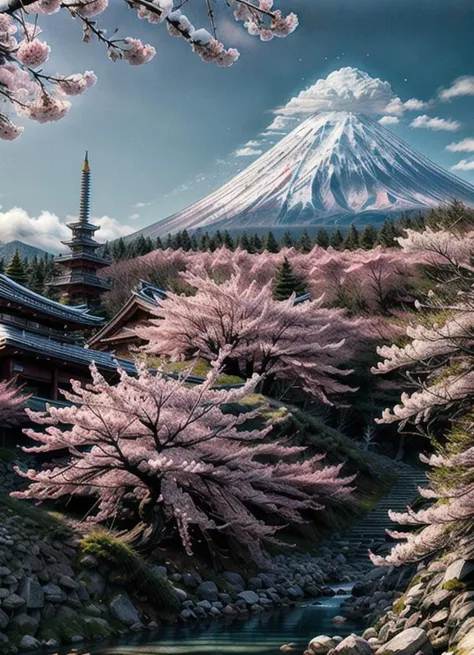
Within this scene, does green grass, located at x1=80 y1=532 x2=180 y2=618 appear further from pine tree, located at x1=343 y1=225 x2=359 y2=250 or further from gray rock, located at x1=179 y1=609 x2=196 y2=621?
pine tree, located at x1=343 y1=225 x2=359 y2=250

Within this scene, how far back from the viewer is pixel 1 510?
→ 1098 cm

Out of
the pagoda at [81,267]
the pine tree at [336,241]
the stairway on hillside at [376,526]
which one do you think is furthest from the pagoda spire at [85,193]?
the stairway on hillside at [376,526]

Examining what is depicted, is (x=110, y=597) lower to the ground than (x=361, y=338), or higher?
lower

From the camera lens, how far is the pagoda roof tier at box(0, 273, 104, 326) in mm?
19625

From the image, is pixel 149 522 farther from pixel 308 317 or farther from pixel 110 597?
pixel 308 317

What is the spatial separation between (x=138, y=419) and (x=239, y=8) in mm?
A: 8354

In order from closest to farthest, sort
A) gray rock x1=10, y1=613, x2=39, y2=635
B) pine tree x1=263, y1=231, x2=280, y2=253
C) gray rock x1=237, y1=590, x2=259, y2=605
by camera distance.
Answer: gray rock x1=10, y1=613, x2=39, y2=635 → gray rock x1=237, y1=590, x2=259, y2=605 → pine tree x1=263, y1=231, x2=280, y2=253

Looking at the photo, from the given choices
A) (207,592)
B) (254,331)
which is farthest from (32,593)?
(254,331)

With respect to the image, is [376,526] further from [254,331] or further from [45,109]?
[45,109]

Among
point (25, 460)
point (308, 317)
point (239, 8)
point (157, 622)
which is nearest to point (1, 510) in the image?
point (157, 622)

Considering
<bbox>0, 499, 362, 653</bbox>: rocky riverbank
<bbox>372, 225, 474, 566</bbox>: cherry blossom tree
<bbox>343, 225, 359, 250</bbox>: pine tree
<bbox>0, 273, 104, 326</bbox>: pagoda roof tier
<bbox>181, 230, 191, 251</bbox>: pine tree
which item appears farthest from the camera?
Result: <bbox>181, 230, 191, 251</bbox>: pine tree

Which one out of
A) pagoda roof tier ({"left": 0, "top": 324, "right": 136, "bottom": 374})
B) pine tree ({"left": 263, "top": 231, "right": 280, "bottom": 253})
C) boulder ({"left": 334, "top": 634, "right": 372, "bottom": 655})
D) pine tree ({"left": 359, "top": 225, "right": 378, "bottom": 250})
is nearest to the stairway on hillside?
boulder ({"left": 334, "top": 634, "right": 372, "bottom": 655})

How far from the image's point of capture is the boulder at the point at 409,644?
22.9ft

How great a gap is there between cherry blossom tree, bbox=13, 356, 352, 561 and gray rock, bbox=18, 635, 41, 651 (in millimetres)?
2991
